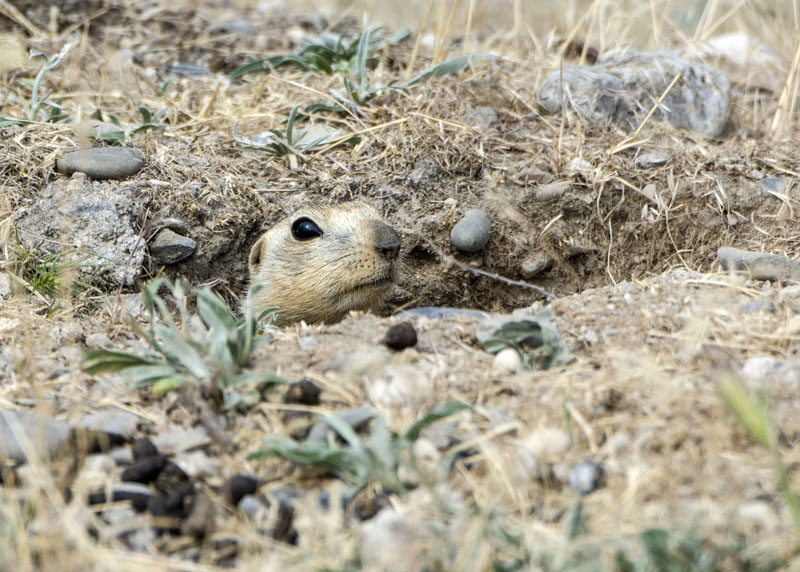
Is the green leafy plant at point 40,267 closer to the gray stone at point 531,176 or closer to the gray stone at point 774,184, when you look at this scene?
the gray stone at point 531,176

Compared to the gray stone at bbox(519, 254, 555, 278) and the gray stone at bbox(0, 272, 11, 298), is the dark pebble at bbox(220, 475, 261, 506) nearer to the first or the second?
the gray stone at bbox(0, 272, 11, 298)

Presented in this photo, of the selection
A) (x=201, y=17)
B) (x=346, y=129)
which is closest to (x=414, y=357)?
(x=346, y=129)

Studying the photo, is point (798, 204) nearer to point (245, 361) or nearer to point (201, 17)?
point (245, 361)

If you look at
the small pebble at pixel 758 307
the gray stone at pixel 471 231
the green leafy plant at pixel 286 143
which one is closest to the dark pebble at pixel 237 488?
the small pebble at pixel 758 307

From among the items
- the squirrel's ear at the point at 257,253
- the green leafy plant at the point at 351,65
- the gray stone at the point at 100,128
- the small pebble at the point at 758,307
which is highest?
the green leafy plant at the point at 351,65

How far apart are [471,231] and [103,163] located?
2.32 meters

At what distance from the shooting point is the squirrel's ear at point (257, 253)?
205 inches

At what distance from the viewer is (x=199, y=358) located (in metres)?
2.81

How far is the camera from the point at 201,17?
24.3 ft

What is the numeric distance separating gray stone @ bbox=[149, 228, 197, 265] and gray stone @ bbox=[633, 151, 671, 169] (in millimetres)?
2867

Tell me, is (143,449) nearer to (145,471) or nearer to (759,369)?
(145,471)

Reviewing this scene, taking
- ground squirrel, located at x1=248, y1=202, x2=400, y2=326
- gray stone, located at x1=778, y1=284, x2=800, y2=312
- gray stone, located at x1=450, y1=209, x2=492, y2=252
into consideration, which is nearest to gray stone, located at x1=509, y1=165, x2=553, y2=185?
gray stone, located at x1=450, y1=209, x2=492, y2=252

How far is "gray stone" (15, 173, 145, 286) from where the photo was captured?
448 cm

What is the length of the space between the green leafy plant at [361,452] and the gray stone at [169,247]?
258 cm
